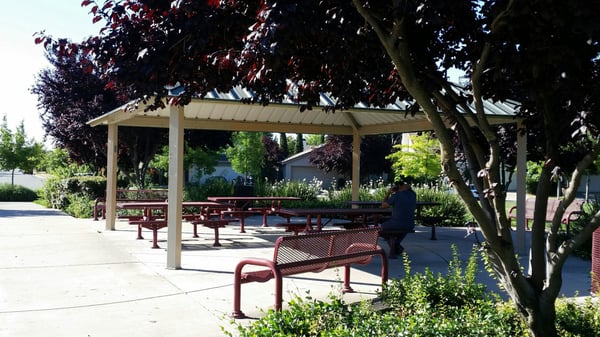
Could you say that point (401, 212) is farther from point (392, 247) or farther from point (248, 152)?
point (248, 152)

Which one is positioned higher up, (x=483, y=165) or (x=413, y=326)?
(x=483, y=165)

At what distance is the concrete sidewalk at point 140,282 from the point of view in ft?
18.9

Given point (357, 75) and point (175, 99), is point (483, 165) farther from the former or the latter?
point (175, 99)

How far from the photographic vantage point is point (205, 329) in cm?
555

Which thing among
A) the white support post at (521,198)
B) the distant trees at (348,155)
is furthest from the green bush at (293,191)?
the distant trees at (348,155)

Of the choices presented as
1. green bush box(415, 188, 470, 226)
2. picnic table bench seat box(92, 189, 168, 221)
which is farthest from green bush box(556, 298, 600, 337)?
picnic table bench seat box(92, 189, 168, 221)

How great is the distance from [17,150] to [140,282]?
3154 centimetres

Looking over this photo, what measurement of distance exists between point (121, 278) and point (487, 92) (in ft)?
17.6

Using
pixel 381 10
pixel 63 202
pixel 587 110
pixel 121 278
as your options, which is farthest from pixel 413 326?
pixel 63 202

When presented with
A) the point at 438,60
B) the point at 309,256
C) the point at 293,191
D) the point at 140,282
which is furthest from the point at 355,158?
the point at 438,60

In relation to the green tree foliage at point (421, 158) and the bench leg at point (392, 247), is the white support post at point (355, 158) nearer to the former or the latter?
the bench leg at point (392, 247)

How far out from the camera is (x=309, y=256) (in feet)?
21.3

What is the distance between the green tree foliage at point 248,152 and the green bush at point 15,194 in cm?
1738

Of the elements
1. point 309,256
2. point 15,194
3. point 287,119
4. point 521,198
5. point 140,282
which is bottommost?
point 140,282
